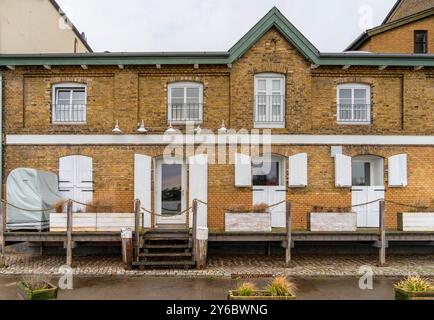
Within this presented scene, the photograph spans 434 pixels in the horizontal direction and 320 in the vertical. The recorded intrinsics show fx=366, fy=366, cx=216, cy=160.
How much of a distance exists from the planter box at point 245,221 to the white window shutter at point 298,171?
1.90 m

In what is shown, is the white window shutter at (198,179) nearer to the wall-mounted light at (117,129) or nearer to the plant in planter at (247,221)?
the plant in planter at (247,221)

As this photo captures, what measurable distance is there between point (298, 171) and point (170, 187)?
4.26 m

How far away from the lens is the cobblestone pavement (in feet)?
31.3

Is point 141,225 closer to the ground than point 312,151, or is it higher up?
closer to the ground

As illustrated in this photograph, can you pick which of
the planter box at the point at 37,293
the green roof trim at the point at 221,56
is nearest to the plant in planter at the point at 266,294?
the planter box at the point at 37,293

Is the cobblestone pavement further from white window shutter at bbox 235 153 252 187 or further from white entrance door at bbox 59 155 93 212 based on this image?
white window shutter at bbox 235 153 252 187

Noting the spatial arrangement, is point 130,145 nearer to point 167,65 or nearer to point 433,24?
point 167,65

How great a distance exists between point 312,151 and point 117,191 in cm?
648

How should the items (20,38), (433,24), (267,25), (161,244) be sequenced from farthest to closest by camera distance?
(433,24) → (20,38) → (267,25) → (161,244)

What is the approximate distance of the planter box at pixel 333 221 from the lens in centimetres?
1066

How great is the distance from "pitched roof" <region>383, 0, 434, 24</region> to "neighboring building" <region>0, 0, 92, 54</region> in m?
16.5

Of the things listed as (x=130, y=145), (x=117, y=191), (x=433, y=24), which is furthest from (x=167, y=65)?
(x=433, y=24)

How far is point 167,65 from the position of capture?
12008 mm

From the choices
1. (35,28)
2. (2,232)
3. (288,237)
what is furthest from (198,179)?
(35,28)
